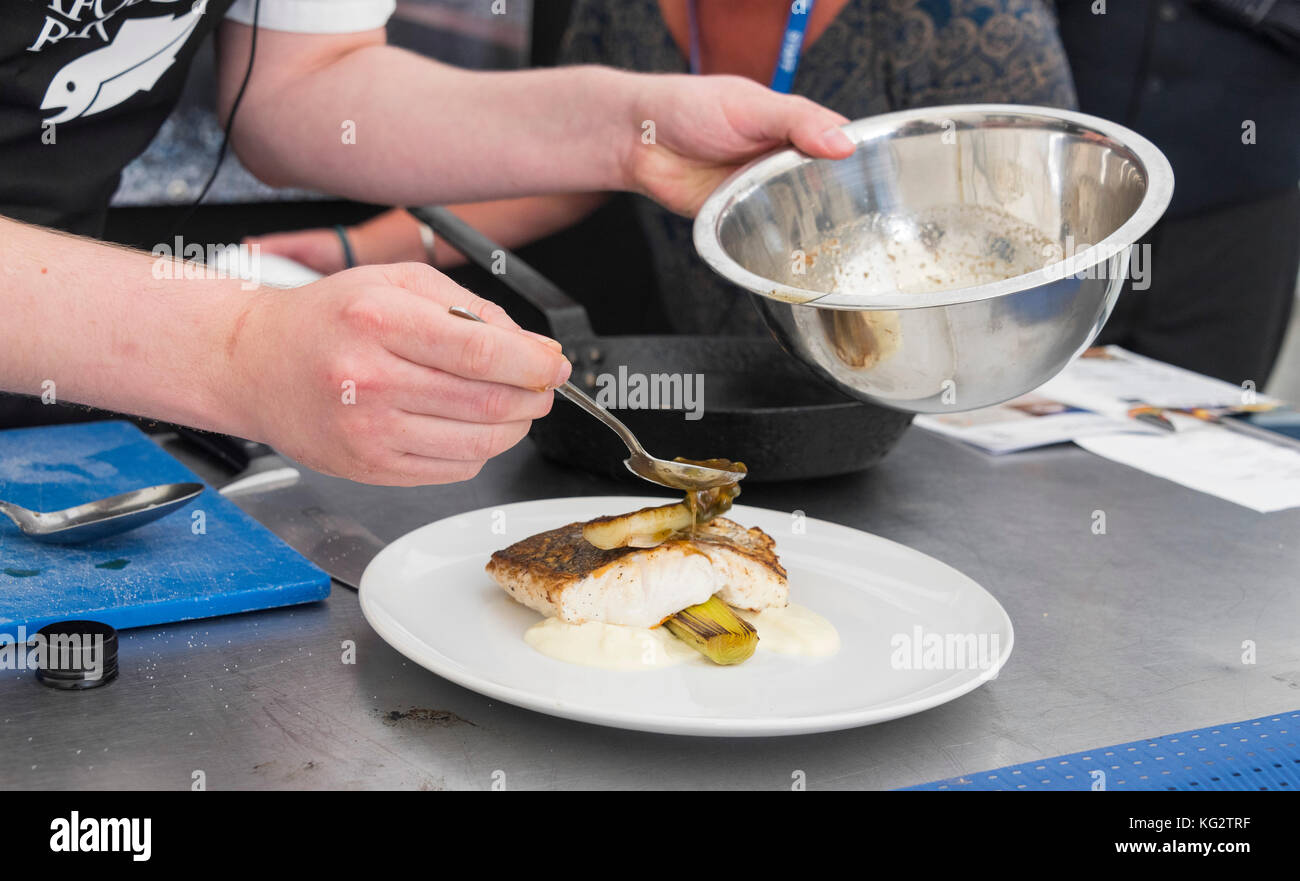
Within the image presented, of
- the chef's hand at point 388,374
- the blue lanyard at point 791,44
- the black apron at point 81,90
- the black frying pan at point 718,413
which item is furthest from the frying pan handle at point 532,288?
the blue lanyard at point 791,44

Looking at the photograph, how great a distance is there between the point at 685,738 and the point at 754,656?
4.2 inches

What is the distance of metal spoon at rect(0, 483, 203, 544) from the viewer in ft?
3.26

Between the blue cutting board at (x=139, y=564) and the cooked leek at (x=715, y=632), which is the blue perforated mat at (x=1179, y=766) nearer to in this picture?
the cooked leek at (x=715, y=632)

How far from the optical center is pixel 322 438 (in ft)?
2.72

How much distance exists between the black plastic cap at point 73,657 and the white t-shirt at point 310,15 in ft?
3.08

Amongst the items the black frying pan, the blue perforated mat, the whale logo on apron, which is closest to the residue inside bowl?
the black frying pan

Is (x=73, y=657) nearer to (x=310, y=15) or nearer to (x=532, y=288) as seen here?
(x=532, y=288)

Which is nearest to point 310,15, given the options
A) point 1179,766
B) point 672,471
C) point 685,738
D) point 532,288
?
point 532,288

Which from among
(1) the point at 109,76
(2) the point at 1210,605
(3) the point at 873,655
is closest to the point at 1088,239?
(2) the point at 1210,605

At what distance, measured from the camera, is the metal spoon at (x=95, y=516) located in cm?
99

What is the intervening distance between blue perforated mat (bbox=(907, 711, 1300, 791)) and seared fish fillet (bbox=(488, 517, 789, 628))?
239 mm

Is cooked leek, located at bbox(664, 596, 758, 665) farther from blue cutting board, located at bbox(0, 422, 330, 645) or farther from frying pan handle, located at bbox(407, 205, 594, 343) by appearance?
frying pan handle, located at bbox(407, 205, 594, 343)
